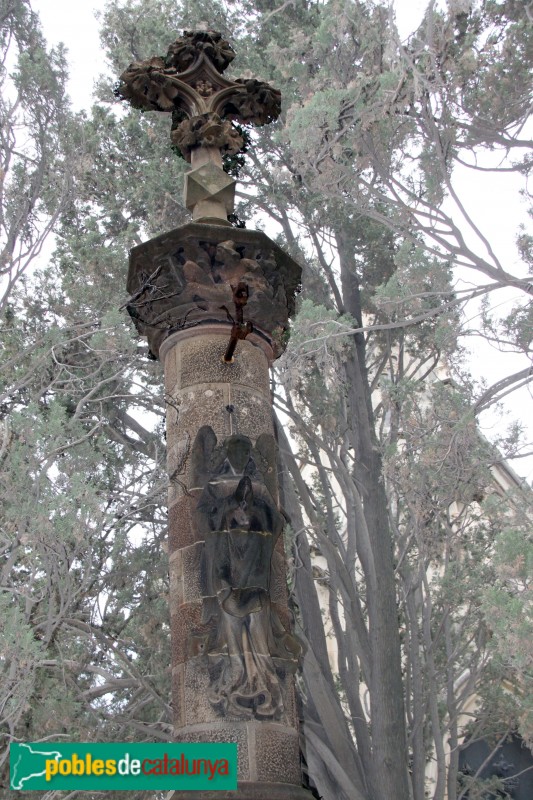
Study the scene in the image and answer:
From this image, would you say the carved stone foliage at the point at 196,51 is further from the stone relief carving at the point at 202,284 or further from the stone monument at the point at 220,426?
the stone relief carving at the point at 202,284

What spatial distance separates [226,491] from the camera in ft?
13.1

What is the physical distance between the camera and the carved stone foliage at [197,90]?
5078 millimetres

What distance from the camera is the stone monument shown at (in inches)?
144

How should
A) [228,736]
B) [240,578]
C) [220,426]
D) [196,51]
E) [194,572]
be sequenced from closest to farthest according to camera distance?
1. [228,736]
2. [240,578]
3. [194,572]
4. [220,426]
5. [196,51]

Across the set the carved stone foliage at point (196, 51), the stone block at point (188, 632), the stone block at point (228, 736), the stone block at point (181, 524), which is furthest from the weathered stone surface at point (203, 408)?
the carved stone foliage at point (196, 51)

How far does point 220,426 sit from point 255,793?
161cm

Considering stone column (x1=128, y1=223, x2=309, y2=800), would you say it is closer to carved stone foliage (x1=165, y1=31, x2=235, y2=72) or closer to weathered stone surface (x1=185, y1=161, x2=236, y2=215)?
weathered stone surface (x1=185, y1=161, x2=236, y2=215)

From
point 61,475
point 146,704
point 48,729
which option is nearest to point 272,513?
point 61,475

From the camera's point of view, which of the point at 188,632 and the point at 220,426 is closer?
the point at 188,632

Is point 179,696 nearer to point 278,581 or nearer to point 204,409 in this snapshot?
point 278,581

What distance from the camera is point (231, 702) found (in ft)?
11.9

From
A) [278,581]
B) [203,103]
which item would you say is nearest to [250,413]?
[278,581]

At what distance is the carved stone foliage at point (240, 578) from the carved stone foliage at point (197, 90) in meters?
1.98

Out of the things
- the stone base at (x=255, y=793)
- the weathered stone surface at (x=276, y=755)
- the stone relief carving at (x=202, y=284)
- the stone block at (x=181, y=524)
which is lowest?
the stone base at (x=255, y=793)
